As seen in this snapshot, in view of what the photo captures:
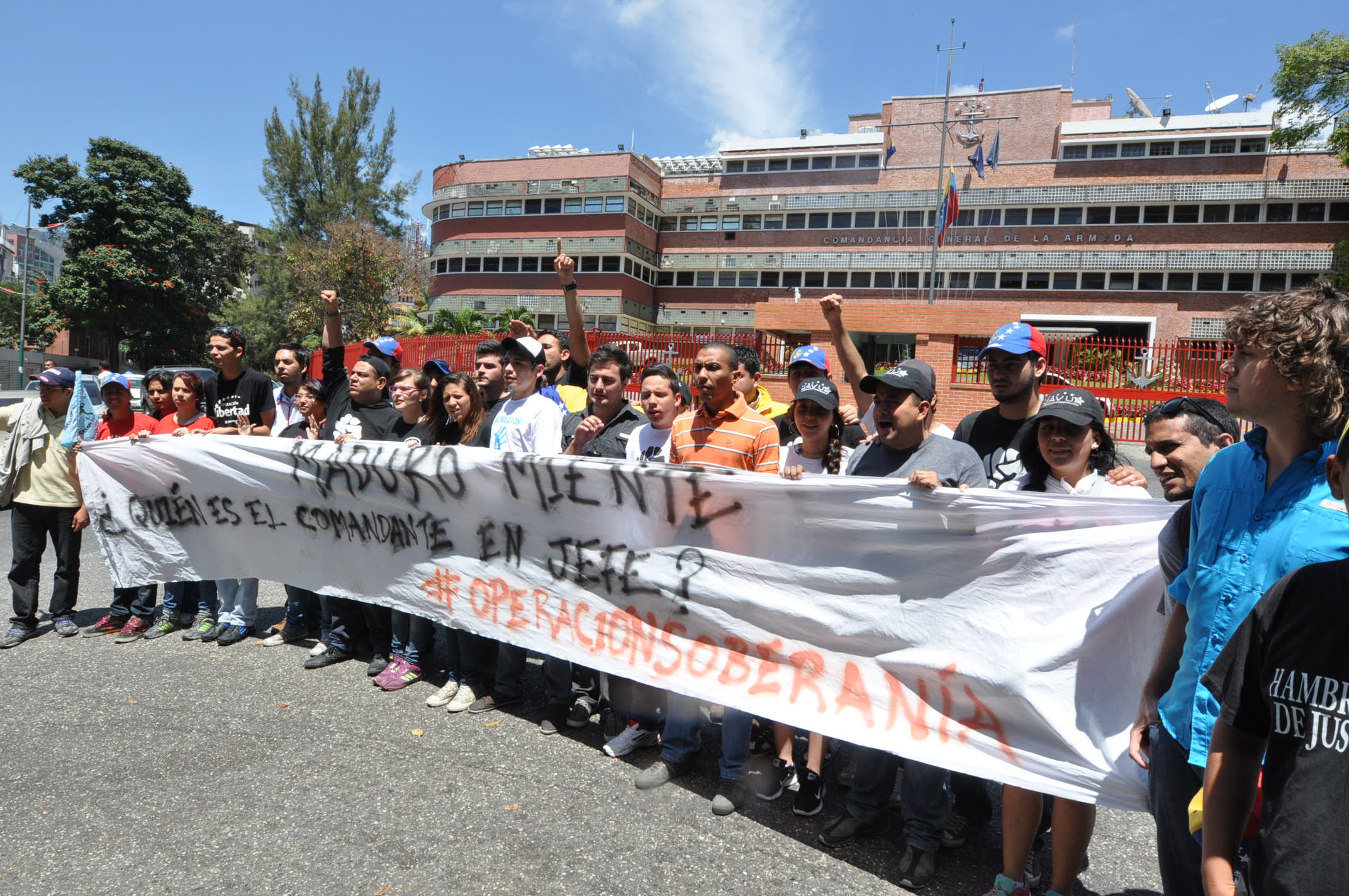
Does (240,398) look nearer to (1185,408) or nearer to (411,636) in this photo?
(411,636)

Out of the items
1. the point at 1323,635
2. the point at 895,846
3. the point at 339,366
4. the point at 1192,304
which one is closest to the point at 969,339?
the point at 339,366

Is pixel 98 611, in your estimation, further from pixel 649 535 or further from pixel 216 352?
pixel 649 535

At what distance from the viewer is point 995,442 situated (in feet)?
10.9

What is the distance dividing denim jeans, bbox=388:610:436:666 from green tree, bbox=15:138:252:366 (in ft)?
142

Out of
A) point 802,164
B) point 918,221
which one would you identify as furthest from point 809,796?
point 802,164

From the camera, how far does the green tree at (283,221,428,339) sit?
33000 mm

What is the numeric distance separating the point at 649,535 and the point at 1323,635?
8.43ft

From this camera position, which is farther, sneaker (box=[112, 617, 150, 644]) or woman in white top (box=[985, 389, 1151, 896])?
sneaker (box=[112, 617, 150, 644])

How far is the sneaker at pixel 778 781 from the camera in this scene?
334 cm

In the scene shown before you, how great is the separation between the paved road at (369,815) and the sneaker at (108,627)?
0.99 m

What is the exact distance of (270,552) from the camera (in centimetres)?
490

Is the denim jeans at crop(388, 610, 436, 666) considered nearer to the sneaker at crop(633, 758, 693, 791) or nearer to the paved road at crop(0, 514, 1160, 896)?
the paved road at crop(0, 514, 1160, 896)

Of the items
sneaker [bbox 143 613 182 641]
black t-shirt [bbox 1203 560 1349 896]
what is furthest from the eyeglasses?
sneaker [bbox 143 613 182 641]

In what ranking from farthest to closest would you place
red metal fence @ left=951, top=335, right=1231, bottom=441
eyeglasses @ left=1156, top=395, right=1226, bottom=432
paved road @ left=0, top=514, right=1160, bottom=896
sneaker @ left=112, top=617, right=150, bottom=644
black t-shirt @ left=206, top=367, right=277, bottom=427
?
red metal fence @ left=951, top=335, right=1231, bottom=441 < black t-shirt @ left=206, top=367, right=277, bottom=427 < sneaker @ left=112, top=617, right=150, bottom=644 < paved road @ left=0, top=514, right=1160, bottom=896 < eyeglasses @ left=1156, top=395, right=1226, bottom=432
